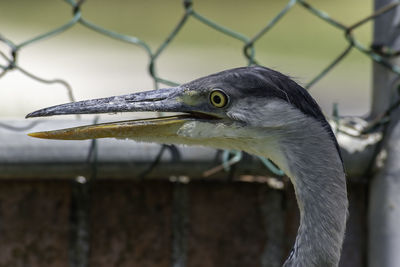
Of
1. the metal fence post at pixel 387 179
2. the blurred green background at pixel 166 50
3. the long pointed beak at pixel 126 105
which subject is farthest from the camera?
the blurred green background at pixel 166 50

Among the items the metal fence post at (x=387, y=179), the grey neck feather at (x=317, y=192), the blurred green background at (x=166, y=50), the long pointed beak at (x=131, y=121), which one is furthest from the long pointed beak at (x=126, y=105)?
the blurred green background at (x=166, y=50)

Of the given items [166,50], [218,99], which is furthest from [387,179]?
[166,50]

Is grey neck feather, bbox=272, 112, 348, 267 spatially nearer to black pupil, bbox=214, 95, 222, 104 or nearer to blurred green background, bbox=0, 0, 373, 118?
black pupil, bbox=214, 95, 222, 104

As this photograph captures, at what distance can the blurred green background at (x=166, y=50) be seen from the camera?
311 centimetres

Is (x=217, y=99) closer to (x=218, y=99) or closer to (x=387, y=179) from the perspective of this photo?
(x=218, y=99)

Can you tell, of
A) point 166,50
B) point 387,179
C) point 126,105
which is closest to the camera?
point 126,105

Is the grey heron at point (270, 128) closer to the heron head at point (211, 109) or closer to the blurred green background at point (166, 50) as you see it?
the heron head at point (211, 109)

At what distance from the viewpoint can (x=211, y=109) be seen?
138cm

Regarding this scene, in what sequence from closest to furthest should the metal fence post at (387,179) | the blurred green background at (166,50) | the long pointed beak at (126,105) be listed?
the long pointed beak at (126,105)
the metal fence post at (387,179)
the blurred green background at (166,50)

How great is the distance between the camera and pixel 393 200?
1.58 meters

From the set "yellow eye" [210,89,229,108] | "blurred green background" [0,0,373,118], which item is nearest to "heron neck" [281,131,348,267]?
"yellow eye" [210,89,229,108]

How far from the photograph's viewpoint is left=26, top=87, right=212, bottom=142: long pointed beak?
1.33 m

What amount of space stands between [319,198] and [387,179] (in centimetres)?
30

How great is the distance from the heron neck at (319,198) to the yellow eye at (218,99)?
135 millimetres
